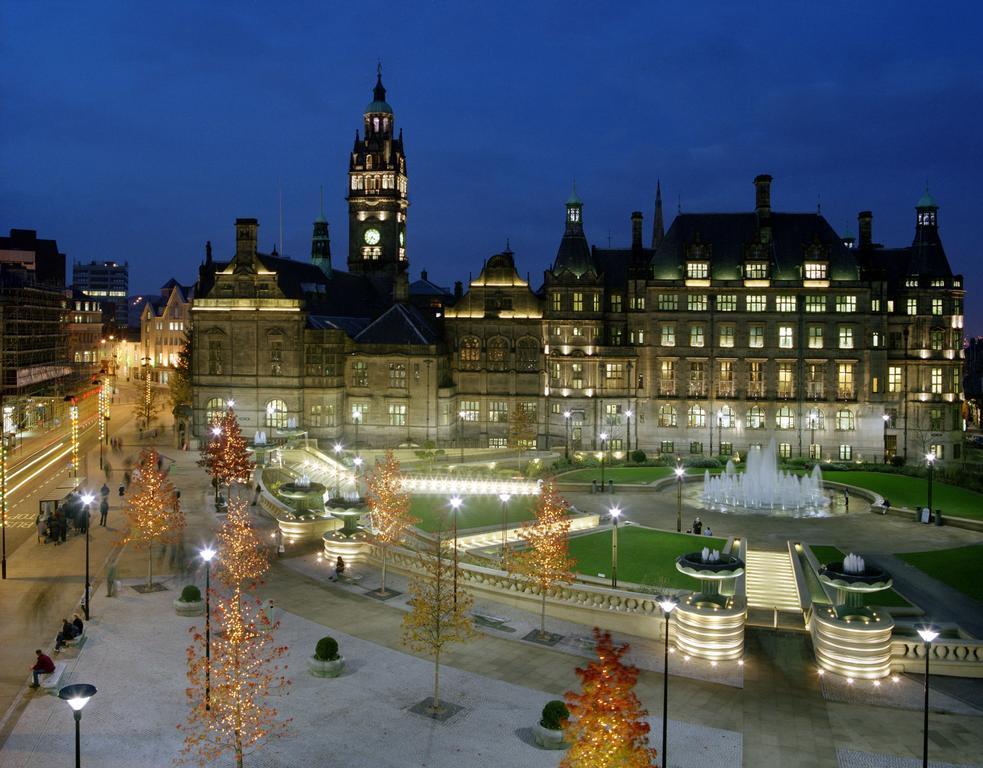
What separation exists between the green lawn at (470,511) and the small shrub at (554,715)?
2379 centimetres

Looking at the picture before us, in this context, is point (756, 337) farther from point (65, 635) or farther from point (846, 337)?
point (65, 635)

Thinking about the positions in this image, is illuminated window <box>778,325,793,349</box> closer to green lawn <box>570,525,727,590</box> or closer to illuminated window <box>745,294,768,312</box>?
illuminated window <box>745,294,768,312</box>

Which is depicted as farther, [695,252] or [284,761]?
[695,252]

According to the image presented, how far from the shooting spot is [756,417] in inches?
3378

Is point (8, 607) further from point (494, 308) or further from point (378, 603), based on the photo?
point (494, 308)

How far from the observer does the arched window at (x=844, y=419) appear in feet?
278

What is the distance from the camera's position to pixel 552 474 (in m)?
71.0

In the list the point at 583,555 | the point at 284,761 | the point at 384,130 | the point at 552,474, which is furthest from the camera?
the point at 384,130

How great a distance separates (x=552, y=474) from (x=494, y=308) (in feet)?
83.8

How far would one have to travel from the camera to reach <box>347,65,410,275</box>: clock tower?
125m

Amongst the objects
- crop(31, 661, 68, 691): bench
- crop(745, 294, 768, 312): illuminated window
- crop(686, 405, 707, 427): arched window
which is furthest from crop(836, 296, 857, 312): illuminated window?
crop(31, 661, 68, 691): bench

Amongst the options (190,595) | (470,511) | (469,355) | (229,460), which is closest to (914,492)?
(470,511)

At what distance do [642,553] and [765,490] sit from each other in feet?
73.0

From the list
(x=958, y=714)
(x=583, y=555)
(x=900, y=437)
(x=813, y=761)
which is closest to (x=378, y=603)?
(x=583, y=555)
